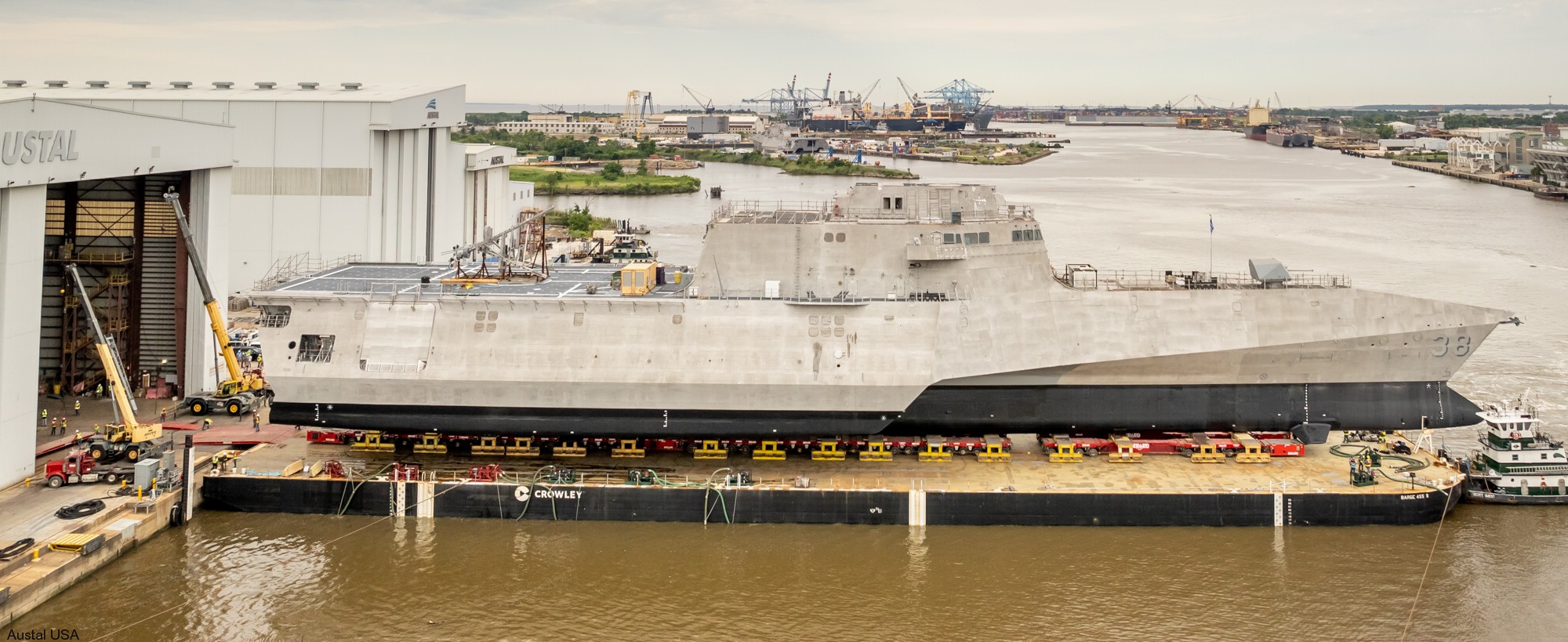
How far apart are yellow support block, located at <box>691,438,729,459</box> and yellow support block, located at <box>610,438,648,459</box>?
1.12m

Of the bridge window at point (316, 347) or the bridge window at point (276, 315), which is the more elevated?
the bridge window at point (276, 315)

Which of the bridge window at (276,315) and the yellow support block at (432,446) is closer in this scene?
the bridge window at (276,315)

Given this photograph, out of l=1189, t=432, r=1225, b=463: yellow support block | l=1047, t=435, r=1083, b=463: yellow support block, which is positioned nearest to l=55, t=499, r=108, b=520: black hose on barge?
l=1047, t=435, r=1083, b=463: yellow support block

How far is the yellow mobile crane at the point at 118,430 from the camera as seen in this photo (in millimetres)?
23391

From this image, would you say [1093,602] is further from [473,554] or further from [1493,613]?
[473,554]

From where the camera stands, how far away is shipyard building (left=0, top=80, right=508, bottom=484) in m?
21.7

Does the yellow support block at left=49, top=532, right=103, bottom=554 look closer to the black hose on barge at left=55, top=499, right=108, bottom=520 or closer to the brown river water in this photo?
the brown river water

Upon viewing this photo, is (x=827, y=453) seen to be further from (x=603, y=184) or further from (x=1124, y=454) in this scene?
(x=603, y=184)

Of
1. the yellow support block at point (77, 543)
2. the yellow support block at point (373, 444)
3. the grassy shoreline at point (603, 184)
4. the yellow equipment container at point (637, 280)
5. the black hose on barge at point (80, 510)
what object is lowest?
the yellow support block at point (77, 543)

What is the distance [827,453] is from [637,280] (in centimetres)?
546

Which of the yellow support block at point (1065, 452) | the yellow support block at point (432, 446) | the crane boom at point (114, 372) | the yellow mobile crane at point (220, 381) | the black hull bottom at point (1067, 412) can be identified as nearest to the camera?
the black hull bottom at point (1067, 412)

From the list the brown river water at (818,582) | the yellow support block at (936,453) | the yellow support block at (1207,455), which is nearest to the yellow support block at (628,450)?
the brown river water at (818,582)

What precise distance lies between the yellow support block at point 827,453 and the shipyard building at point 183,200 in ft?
50.1

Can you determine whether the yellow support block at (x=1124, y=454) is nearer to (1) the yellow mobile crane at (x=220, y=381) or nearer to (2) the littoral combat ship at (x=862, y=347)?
(2) the littoral combat ship at (x=862, y=347)
